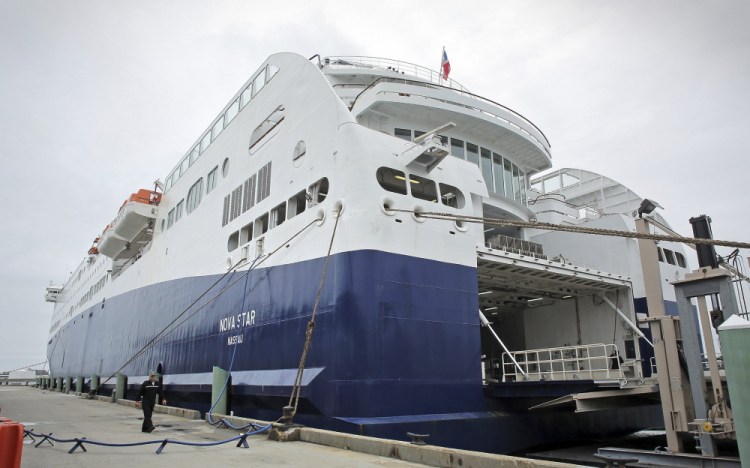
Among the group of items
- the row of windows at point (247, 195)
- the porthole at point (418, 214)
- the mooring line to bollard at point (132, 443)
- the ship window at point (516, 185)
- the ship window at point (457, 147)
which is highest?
the ship window at point (457, 147)

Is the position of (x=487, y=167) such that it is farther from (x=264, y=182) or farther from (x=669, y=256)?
(x=669, y=256)

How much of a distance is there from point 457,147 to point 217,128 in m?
8.89

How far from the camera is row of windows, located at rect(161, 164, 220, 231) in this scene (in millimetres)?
17016

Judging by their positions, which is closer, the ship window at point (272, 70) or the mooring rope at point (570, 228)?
the mooring rope at point (570, 228)

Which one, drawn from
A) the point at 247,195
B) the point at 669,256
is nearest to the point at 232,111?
the point at 247,195

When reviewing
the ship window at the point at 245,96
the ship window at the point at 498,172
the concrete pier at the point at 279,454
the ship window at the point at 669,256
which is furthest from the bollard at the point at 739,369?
the ship window at the point at 245,96

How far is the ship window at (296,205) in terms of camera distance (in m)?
11.6

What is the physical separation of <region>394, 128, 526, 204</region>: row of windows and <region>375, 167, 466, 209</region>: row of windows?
308 centimetres

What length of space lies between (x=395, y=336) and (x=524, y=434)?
361 cm

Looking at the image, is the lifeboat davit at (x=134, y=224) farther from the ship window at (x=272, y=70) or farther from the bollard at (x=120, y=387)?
the ship window at (x=272, y=70)

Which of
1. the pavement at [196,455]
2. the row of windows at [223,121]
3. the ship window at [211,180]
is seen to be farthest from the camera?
the ship window at [211,180]

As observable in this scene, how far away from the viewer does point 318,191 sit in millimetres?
10938

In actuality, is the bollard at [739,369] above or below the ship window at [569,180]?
below

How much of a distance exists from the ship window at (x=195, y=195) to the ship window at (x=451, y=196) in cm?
1002
